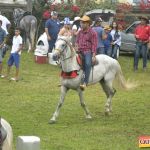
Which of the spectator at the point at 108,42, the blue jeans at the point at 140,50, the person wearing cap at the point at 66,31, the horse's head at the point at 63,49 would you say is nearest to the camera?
the horse's head at the point at 63,49

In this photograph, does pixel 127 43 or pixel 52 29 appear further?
pixel 127 43

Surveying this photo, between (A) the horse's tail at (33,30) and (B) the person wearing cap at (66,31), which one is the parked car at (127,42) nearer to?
(A) the horse's tail at (33,30)

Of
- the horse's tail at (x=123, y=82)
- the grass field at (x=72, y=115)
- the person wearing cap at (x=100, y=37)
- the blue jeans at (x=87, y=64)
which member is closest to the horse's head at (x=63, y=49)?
the blue jeans at (x=87, y=64)

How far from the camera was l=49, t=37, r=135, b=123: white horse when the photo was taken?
11.2 m

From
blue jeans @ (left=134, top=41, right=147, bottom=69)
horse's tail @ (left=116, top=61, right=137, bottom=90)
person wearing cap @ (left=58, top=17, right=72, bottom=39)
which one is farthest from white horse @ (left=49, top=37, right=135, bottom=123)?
blue jeans @ (left=134, top=41, right=147, bottom=69)

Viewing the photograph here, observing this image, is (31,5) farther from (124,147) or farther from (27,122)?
(124,147)

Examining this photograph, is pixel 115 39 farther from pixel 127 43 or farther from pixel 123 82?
pixel 123 82

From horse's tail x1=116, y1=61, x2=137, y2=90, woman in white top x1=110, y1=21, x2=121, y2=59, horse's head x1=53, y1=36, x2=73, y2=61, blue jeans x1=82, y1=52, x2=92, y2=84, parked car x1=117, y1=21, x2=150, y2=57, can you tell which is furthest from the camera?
parked car x1=117, y1=21, x2=150, y2=57

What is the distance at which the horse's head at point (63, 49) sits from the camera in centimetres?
1101

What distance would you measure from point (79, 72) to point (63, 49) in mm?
677

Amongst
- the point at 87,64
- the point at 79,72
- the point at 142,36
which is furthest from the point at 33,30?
the point at 79,72

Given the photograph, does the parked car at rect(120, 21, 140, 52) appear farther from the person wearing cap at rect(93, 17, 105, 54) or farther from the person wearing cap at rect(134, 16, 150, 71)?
the person wearing cap at rect(93, 17, 105, 54)

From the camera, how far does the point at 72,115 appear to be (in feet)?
40.3

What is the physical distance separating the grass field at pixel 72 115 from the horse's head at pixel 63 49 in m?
1.37
